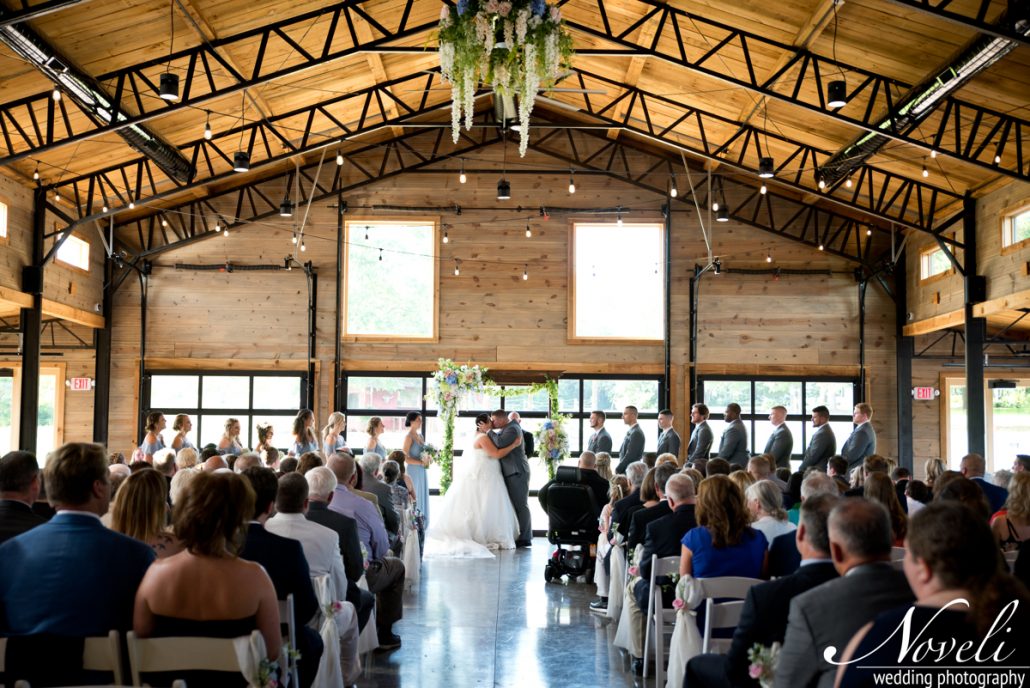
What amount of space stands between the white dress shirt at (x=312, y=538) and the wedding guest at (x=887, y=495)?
2943 mm

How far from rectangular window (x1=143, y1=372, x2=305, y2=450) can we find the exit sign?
984 centimetres

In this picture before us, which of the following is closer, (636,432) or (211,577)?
(211,577)

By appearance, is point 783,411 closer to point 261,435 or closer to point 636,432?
point 636,432

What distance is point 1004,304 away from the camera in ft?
38.3

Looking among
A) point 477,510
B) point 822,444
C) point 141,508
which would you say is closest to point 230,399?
point 477,510

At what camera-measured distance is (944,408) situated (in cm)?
1552

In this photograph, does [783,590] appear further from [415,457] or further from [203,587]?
[415,457]

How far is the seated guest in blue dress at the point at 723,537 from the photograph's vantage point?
15.7ft

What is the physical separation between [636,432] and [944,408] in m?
6.06

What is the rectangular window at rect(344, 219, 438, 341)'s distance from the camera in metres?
15.6

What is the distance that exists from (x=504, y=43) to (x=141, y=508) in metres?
5.01

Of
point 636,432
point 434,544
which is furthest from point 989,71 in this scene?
point 434,544

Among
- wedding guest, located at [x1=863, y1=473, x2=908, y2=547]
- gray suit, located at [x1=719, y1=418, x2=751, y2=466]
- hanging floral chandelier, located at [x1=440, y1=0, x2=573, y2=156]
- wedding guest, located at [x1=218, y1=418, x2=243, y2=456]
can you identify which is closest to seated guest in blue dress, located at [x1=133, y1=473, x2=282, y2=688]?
wedding guest, located at [x1=863, y1=473, x2=908, y2=547]

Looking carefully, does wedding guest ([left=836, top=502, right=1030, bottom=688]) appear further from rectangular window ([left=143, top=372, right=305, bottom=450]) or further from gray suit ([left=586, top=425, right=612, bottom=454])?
rectangular window ([left=143, top=372, right=305, bottom=450])
